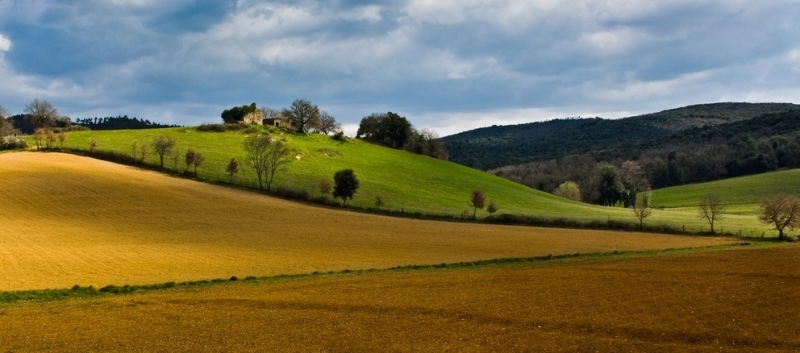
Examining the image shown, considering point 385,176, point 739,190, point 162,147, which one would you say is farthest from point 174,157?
point 739,190

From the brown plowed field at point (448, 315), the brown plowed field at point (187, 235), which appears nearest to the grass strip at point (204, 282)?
the brown plowed field at point (448, 315)

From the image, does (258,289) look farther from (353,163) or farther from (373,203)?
(353,163)

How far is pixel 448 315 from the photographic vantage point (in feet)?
67.2

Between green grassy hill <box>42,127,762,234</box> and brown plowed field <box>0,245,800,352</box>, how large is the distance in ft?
125

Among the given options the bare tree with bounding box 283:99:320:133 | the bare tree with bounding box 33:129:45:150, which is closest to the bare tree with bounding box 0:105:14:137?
the bare tree with bounding box 33:129:45:150

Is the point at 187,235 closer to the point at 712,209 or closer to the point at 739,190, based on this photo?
the point at 712,209

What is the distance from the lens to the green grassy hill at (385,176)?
81.1 m

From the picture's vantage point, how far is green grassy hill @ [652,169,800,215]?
372 ft

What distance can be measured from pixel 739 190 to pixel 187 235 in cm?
11820

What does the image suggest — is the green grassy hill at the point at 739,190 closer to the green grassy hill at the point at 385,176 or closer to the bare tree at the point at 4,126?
the green grassy hill at the point at 385,176

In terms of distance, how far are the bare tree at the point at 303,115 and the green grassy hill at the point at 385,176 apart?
937cm

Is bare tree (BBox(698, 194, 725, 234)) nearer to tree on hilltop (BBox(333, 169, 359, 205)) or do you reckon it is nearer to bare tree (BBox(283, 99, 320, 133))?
tree on hilltop (BBox(333, 169, 359, 205))

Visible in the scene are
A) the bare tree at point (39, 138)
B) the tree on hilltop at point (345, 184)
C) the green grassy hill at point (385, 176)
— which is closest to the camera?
the tree on hilltop at point (345, 184)

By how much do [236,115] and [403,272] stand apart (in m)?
111
